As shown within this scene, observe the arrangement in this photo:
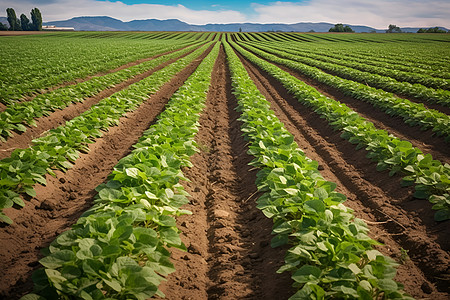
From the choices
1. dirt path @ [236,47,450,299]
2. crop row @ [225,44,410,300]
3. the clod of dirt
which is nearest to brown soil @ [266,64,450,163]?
dirt path @ [236,47,450,299]

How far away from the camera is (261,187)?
→ 4.38 meters

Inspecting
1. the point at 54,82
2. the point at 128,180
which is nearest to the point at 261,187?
the point at 128,180

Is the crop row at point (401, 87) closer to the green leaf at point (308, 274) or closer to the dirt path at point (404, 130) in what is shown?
the dirt path at point (404, 130)

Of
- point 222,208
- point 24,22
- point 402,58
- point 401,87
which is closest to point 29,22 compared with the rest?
point 24,22

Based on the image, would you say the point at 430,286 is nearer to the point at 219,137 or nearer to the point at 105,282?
the point at 105,282

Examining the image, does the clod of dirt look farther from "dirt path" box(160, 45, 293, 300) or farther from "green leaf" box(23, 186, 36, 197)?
"green leaf" box(23, 186, 36, 197)

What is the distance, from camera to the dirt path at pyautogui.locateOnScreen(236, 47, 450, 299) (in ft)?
10.6

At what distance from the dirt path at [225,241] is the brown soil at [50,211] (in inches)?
65.1

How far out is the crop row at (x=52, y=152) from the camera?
13.6ft

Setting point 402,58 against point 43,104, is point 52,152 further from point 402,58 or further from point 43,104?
point 402,58

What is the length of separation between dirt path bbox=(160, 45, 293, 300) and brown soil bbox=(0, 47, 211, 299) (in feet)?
5.42

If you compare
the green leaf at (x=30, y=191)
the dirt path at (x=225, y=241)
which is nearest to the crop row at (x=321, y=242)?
the dirt path at (x=225, y=241)

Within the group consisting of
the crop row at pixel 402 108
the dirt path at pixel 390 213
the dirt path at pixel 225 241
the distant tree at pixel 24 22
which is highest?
the distant tree at pixel 24 22

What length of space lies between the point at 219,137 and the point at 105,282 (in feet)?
20.1
